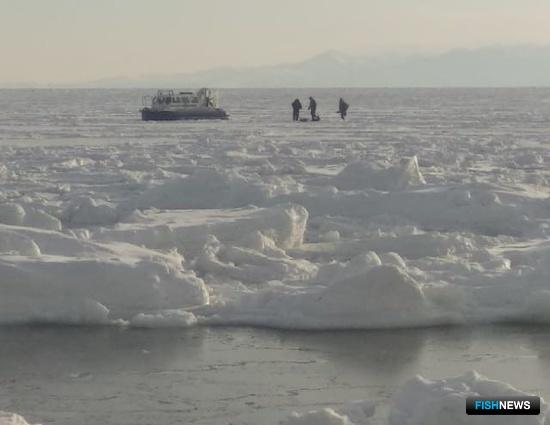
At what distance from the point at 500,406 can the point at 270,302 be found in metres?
3.71

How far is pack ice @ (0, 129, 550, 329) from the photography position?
877cm

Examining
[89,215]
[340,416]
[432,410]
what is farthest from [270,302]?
[89,215]

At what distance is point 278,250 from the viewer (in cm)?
1120

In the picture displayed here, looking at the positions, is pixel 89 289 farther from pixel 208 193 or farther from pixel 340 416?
pixel 208 193

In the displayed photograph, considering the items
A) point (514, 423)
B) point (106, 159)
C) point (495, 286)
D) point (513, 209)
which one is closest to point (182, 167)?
point (106, 159)

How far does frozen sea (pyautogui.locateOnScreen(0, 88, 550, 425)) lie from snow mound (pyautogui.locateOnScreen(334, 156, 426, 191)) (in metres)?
0.05

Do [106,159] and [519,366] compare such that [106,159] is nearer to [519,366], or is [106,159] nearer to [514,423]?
[519,366]

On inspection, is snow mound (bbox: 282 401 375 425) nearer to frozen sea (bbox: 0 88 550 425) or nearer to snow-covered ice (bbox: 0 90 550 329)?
frozen sea (bbox: 0 88 550 425)

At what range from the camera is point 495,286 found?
9.47m

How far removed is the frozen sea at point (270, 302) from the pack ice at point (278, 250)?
24mm

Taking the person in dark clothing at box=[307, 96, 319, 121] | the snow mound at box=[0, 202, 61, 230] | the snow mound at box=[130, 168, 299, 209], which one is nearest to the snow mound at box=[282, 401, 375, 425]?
the snow mound at box=[0, 202, 61, 230]

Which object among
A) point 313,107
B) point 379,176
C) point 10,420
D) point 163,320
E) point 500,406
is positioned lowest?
point 313,107

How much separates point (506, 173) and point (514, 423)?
1514cm

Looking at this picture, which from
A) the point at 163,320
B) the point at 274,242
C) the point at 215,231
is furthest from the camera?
the point at 215,231
